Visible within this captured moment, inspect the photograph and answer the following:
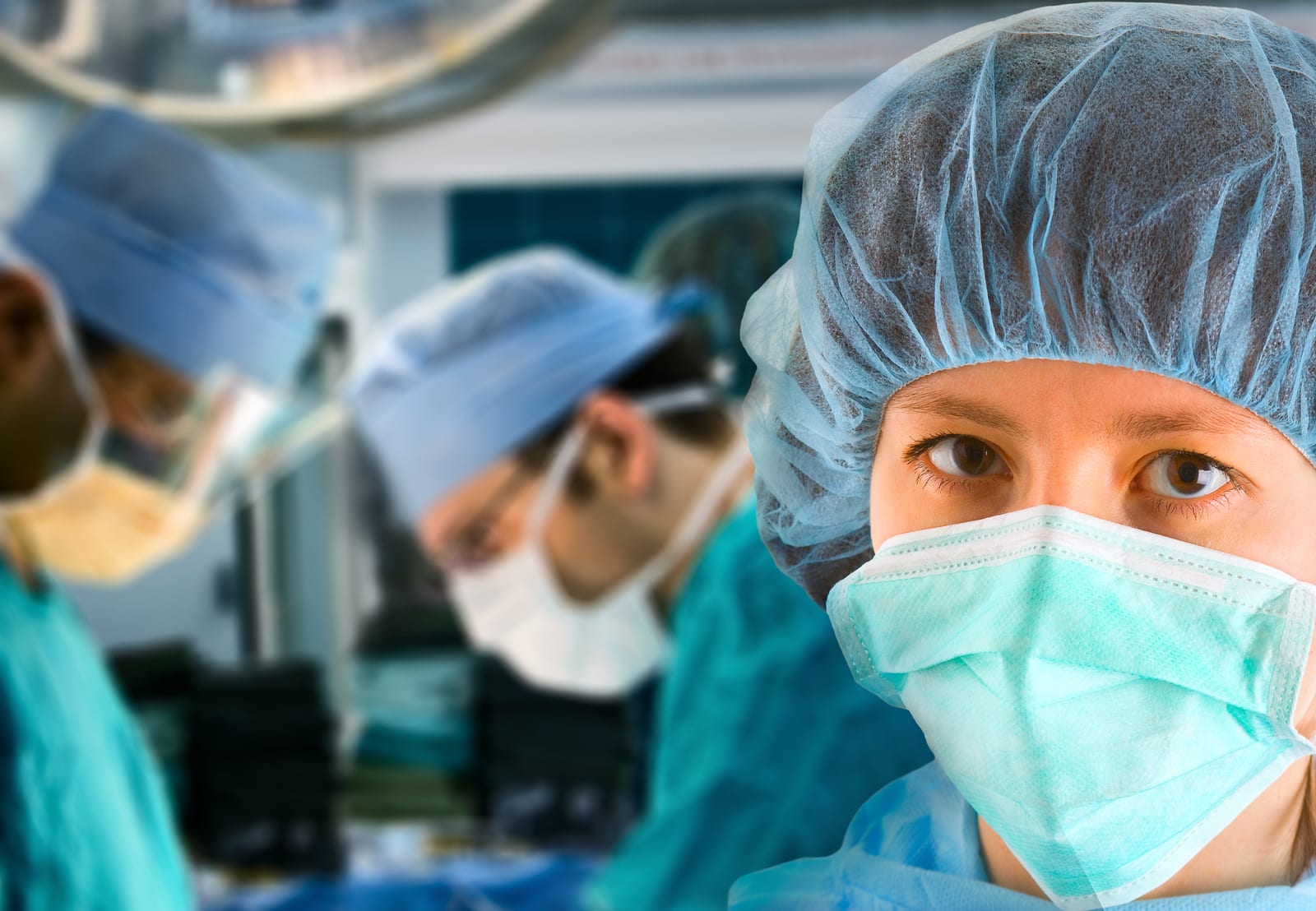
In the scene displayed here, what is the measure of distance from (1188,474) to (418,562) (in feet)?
8.53

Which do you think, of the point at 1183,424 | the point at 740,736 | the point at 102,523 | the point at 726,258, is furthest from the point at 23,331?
the point at 1183,424

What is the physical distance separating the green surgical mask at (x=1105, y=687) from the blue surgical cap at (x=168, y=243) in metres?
1.43

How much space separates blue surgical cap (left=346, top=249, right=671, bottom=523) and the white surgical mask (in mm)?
86

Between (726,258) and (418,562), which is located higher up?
(726,258)

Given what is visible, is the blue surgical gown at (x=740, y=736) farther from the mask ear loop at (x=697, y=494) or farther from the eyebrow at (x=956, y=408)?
the eyebrow at (x=956, y=408)

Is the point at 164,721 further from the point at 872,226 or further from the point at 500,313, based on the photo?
the point at 872,226

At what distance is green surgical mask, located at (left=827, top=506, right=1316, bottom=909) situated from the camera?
1.65 feet

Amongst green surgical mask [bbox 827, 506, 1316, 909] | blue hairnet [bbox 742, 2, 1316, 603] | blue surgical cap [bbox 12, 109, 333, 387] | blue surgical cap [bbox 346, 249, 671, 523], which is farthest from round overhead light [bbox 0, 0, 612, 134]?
green surgical mask [bbox 827, 506, 1316, 909]

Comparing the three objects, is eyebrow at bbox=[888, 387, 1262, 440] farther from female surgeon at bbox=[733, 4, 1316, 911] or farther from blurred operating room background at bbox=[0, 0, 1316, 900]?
blurred operating room background at bbox=[0, 0, 1316, 900]

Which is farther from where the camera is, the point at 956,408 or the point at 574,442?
the point at 574,442

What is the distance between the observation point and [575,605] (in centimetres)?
186

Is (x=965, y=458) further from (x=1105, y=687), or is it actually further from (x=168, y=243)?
(x=168, y=243)

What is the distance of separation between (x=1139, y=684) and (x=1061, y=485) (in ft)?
0.29

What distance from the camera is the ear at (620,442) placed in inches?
67.9
